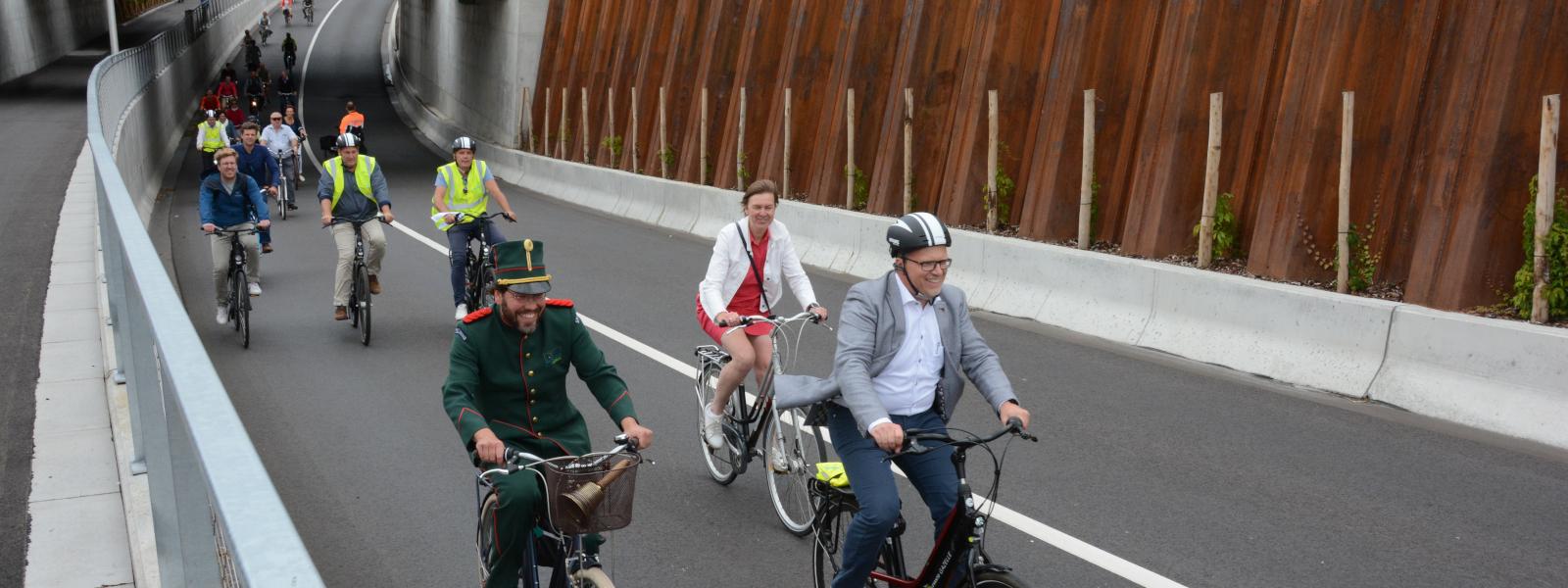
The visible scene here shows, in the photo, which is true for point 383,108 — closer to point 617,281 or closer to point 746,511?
point 617,281

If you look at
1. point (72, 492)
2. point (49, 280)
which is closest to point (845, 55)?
point (49, 280)

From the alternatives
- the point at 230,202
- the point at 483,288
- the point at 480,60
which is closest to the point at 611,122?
the point at 480,60

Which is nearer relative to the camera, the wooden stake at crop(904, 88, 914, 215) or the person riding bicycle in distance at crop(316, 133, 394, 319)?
the person riding bicycle in distance at crop(316, 133, 394, 319)

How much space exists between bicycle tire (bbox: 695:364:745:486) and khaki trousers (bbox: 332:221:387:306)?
6.01 metres

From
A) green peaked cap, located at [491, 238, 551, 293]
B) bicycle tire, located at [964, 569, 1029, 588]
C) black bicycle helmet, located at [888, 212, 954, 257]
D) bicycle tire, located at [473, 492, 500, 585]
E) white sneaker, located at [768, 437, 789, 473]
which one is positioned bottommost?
white sneaker, located at [768, 437, 789, 473]

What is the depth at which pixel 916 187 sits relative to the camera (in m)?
18.0

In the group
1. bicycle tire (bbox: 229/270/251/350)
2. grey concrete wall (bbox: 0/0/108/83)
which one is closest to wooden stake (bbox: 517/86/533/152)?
bicycle tire (bbox: 229/270/251/350)

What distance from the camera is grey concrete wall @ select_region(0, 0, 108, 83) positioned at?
53.2m

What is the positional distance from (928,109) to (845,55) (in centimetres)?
307

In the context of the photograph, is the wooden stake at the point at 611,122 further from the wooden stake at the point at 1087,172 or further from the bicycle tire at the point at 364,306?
the wooden stake at the point at 1087,172

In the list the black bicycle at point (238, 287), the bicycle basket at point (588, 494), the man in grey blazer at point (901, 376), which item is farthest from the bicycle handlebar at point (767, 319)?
the black bicycle at point (238, 287)

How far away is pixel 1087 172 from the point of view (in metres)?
13.5

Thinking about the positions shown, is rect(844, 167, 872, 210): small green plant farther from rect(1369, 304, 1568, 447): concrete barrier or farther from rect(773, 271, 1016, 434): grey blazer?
rect(773, 271, 1016, 434): grey blazer

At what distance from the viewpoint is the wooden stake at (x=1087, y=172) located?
13469mm
